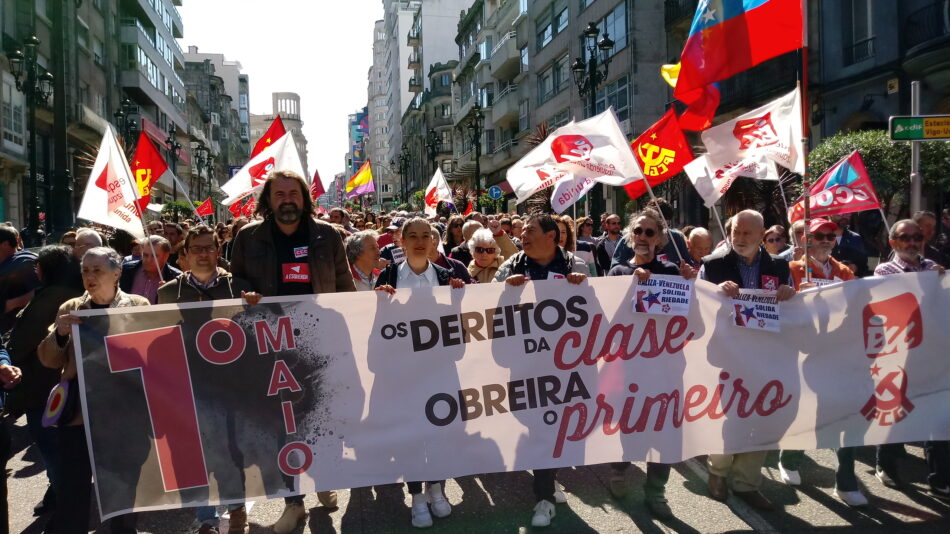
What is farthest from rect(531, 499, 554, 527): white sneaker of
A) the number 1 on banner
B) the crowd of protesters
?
the number 1 on banner

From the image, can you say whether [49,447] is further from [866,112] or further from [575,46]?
[575,46]

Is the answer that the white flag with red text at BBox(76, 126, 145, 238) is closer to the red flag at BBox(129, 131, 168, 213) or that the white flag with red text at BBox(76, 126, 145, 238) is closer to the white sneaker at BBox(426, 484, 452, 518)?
the white sneaker at BBox(426, 484, 452, 518)

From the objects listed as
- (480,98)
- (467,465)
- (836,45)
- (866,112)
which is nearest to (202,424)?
(467,465)

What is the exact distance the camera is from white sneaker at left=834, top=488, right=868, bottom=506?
15.5ft

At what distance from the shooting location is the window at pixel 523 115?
41.7 meters

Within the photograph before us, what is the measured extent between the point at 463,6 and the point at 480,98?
139 feet

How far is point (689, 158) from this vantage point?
8094 mm

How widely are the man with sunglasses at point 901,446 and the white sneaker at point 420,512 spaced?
302 cm

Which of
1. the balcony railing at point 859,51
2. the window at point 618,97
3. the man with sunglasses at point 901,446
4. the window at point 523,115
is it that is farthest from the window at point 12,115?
the man with sunglasses at point 901,446

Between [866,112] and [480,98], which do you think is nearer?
[866,112]

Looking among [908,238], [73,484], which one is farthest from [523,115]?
[73,484]

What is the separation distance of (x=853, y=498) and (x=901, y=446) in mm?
1219

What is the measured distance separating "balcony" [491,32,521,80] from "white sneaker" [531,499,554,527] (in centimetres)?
4041

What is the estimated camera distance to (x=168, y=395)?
→ 14.4 feet
